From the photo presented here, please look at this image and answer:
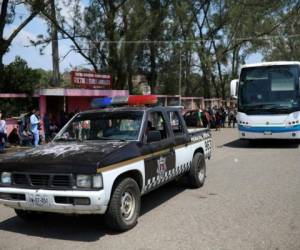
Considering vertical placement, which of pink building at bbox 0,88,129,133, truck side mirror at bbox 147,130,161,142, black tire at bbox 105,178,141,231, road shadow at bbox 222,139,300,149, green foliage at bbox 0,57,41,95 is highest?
green foliage at bbox 0,57,41,95

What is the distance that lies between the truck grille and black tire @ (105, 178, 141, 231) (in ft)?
2.11

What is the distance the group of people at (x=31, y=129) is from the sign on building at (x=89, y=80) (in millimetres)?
3236

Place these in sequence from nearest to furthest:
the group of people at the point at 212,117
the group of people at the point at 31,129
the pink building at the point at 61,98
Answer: the group of people at the point at 31,129 < the pink building at the point at 61,98 < the group of people at the point at 212,117

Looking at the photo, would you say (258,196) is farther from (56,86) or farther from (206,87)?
(206,87)

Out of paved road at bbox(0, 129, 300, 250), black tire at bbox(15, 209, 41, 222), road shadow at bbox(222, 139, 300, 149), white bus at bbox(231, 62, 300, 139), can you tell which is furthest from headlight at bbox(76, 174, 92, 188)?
road shadow at bbox(222, 139, 300, 149)

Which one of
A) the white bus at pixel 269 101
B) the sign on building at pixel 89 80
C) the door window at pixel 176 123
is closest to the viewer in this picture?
the door window at pixel 176 123

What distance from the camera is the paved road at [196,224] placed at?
222 inches

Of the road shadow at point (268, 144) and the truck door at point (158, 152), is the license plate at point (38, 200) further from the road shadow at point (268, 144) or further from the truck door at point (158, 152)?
the road shadow at point (268, 144)

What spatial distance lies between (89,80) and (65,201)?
20.2 meters

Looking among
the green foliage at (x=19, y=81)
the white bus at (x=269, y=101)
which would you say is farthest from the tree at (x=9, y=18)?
the white bus at (x=269, y=101)

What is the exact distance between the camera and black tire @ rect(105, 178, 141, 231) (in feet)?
19.3

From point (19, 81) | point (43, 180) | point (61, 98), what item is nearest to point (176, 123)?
point (43, 180)

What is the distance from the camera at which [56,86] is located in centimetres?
2362

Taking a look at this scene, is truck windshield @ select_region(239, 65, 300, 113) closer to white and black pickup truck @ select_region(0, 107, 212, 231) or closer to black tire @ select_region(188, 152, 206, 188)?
black tire @ select_region(188, 152, 206, 188)
